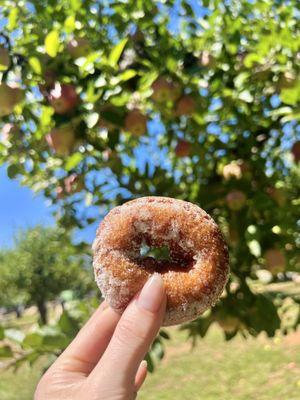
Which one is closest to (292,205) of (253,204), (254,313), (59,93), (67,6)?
(253,204)

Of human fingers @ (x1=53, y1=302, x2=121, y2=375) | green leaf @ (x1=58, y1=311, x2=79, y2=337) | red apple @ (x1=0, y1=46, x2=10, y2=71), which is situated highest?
red apple @ (x1=0, y1=46, x2=10, y2=71)

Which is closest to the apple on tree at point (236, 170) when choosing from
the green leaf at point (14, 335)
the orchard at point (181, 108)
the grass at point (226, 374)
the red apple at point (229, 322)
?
the orchard at point (181, 108)

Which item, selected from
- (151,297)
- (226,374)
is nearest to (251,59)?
(151,297)

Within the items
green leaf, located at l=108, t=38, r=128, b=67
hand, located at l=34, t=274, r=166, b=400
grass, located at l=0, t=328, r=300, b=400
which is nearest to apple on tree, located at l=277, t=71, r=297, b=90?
green leaf, located at l=108, t=38, r=128, b=67

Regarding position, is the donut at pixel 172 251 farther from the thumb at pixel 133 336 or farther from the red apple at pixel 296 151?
the red apple at pixel 296 151

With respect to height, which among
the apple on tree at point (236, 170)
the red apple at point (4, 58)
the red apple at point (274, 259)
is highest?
the red apple at point (4, 58)

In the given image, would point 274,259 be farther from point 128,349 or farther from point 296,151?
point 128,349

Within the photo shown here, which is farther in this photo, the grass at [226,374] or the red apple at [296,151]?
the grass at [226,374]

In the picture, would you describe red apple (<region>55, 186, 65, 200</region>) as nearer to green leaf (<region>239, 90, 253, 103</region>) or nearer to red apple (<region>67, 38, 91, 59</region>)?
red apple (<region>67, 38, 91, 59</region>)
